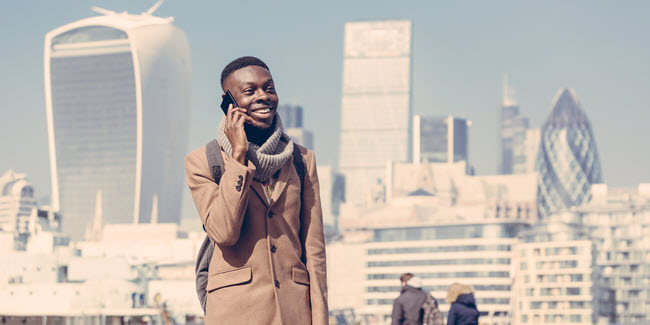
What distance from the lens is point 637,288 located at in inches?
6481

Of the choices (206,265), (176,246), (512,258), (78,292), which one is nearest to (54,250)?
(78,292)

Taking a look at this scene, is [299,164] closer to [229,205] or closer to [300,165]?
[300,165]

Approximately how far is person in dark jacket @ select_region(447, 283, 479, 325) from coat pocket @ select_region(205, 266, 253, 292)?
8146 millimetres

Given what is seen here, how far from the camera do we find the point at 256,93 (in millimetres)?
6129

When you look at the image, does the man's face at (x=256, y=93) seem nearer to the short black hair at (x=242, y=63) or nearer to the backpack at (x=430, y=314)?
the short black hair at (x=242, y=63)

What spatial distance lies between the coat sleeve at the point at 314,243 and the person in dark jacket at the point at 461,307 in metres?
7.70

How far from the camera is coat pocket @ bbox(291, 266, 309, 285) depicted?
6.04 metres

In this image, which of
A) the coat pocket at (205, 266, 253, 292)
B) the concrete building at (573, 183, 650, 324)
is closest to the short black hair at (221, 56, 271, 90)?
the coat pocket at (205, 266, 253, 292)

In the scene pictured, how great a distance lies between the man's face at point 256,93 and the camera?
6.10m

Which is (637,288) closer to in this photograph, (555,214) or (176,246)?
(555,214)

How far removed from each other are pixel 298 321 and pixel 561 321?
15066cm

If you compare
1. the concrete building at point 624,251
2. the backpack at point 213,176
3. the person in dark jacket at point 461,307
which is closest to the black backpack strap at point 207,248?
the backpack at point 213,176

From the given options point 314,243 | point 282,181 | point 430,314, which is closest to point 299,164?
point 282,181

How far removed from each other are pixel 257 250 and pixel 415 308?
7.74 meters
